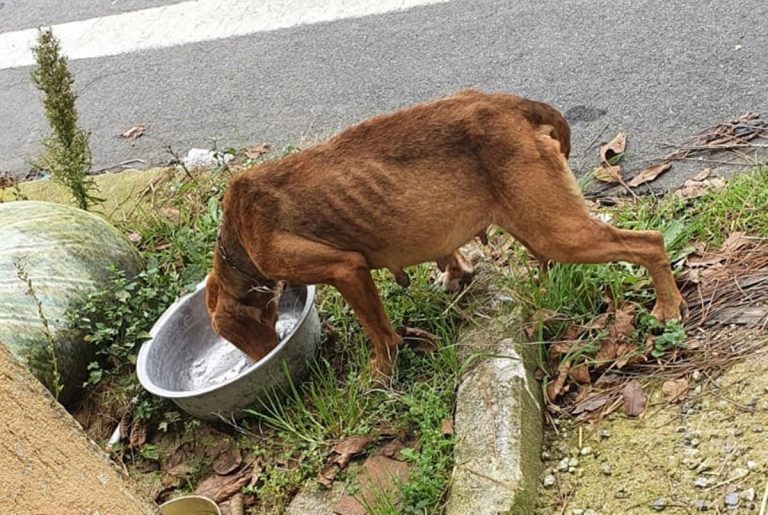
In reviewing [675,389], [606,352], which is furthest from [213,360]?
[675,389]

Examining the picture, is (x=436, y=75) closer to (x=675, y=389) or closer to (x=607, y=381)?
(x=607, y=381)

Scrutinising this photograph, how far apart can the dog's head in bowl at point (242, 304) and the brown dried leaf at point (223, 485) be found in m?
0.58

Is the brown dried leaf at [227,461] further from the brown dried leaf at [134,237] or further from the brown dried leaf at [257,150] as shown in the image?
the brown dried leaf at [257,150]

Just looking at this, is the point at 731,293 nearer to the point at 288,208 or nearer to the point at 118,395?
the point at 288,208

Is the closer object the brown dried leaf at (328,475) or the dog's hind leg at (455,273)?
the brown dried leaf at (328,475)

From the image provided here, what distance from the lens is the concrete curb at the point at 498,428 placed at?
323 centimetres

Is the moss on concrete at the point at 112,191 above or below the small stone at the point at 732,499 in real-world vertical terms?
below

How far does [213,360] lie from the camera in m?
4.87

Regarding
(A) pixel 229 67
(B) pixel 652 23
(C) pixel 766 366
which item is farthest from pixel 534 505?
(A) pixel 229 67

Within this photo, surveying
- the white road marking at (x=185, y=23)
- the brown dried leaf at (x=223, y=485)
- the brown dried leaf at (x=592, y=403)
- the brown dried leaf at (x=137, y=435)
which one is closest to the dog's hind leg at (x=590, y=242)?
the brown dried leaf at (x=592, y=403)

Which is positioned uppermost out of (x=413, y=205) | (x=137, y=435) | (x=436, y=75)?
(x=413, y=205)

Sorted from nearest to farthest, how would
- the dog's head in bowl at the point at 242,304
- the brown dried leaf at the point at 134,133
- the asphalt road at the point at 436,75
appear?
the dog's head in bowl at the point at 242,304
the asphalt road at the point at 436,75
the brown dried leaf at the point at 134,133

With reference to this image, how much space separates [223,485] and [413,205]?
147 centimetres

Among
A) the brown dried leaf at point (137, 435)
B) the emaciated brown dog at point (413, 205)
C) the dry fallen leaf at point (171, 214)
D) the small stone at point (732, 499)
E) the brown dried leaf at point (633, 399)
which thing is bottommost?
the brown dried leaf at point (137, 435)
